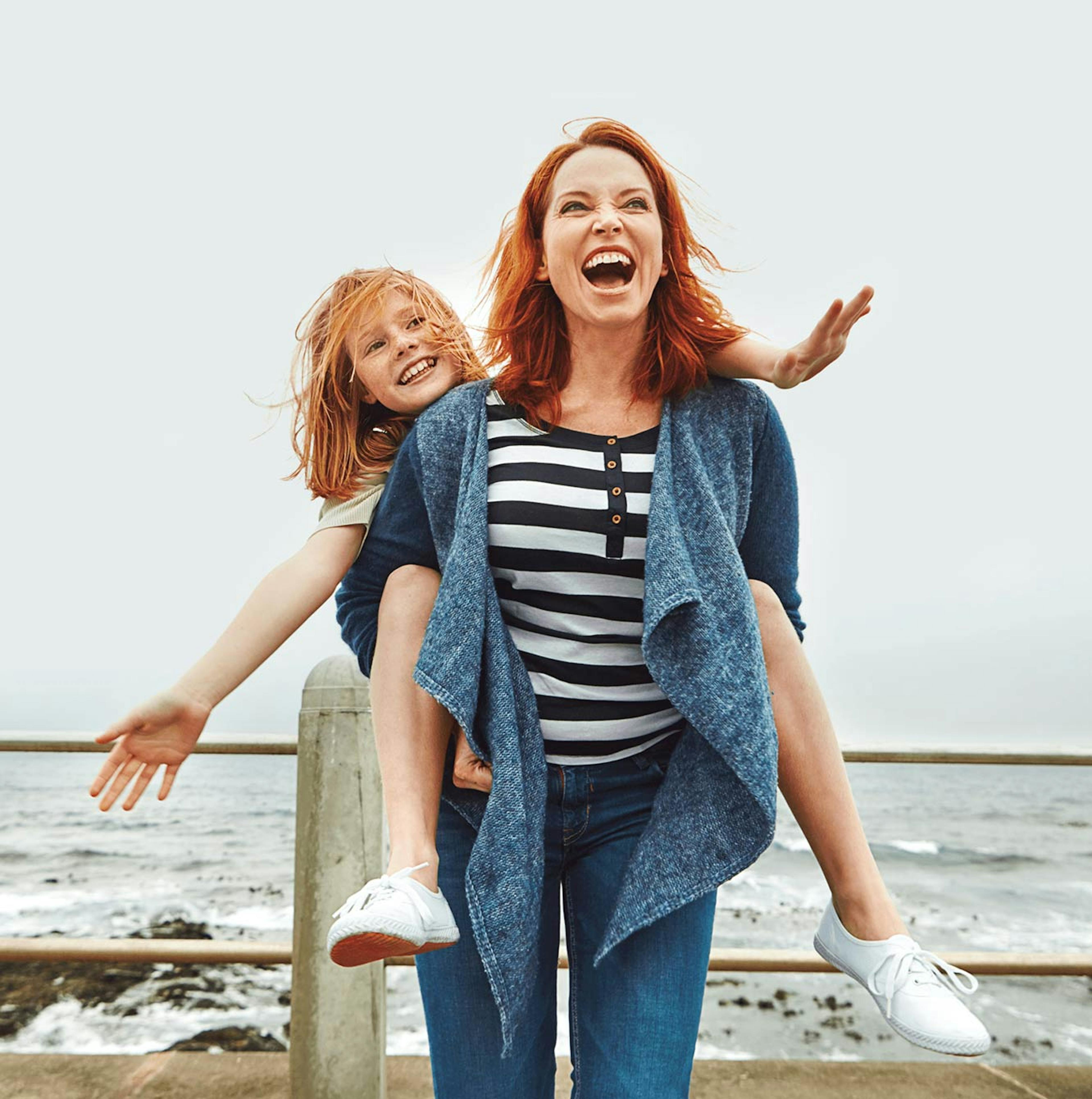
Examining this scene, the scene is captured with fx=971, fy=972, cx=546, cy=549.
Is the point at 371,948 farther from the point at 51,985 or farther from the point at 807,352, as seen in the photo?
the point at 51,985

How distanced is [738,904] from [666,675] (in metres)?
15.2

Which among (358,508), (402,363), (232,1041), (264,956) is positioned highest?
(402,363)

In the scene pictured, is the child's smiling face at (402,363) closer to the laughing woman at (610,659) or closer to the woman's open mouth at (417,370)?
the woman's open mouth at (417,370)

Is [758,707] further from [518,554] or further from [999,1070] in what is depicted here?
[999,1070]

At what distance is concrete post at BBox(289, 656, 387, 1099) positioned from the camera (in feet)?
7.06

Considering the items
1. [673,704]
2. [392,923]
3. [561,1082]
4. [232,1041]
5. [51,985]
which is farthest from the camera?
[51,985]

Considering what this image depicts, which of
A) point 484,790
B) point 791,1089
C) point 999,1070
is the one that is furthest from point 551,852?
point 999,1070

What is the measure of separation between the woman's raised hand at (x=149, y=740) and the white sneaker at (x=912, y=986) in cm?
98

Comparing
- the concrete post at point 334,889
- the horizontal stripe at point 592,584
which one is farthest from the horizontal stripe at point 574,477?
the concrete post at point 334,889

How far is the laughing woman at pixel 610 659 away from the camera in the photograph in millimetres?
1256

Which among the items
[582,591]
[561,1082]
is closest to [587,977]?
[582,591]

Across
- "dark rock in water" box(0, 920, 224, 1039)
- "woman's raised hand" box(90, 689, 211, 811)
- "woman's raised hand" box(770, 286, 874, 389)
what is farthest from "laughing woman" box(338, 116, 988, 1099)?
"dark rock in water" box(0, 920, 224, 1039)

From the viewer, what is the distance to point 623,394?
147 cm

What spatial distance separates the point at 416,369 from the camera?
65.7 inches
